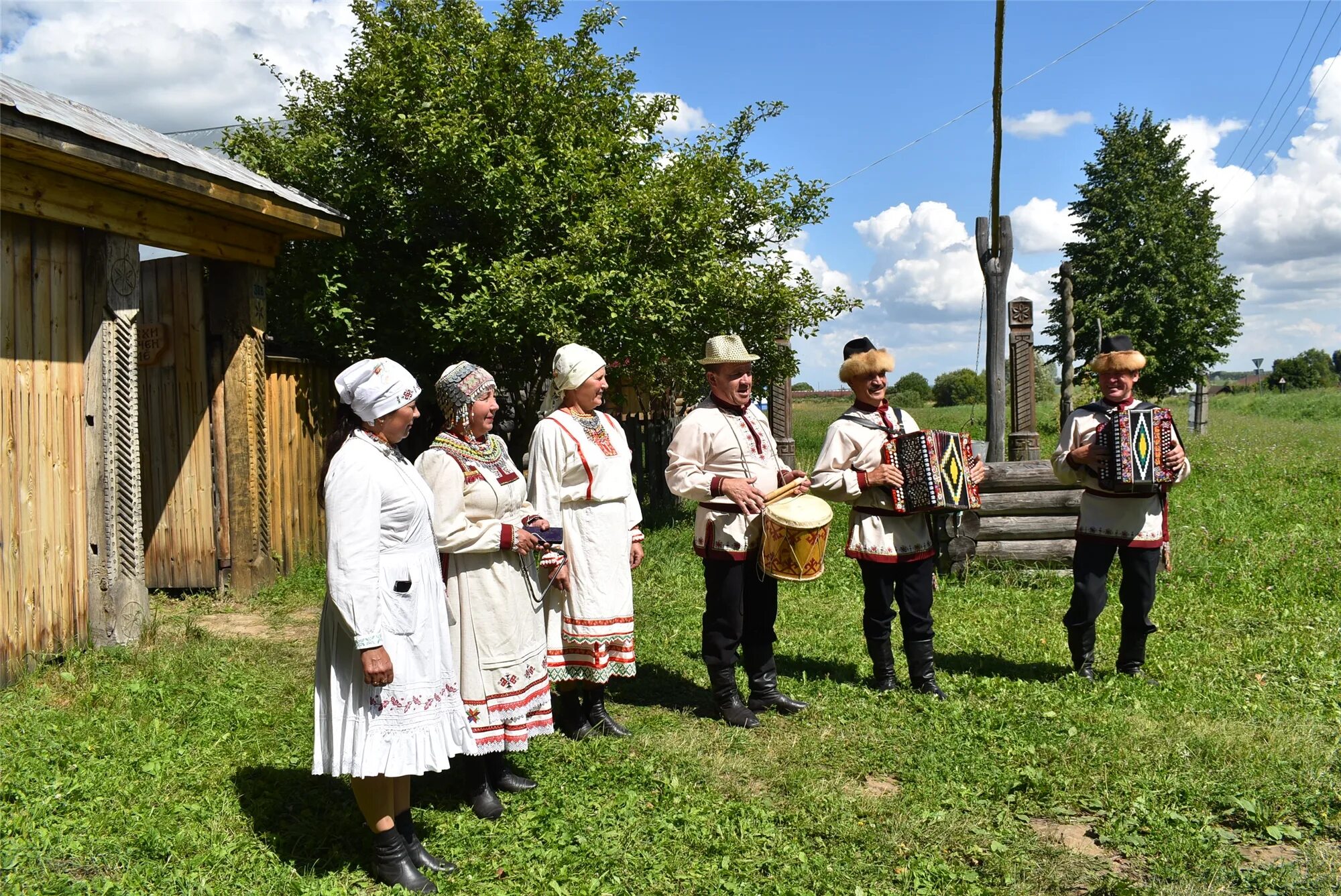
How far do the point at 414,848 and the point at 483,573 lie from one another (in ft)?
3.88

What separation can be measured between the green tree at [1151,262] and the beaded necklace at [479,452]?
89.6 feet

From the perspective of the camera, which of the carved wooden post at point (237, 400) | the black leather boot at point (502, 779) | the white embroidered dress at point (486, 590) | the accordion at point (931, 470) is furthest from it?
the carved wooden post at point (237, 400)

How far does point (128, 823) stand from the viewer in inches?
166

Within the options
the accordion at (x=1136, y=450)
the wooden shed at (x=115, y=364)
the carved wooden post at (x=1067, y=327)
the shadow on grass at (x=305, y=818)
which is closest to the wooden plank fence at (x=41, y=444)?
the wooden shed at (x=115, y=364)

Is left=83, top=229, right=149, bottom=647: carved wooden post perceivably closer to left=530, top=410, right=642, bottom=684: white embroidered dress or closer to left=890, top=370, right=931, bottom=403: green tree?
left=530, top=410, right=642, bottom=684: white embroidered dress

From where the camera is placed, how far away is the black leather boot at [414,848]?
3861 millimetres

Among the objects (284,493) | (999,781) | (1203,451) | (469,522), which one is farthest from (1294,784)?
(1203,451)

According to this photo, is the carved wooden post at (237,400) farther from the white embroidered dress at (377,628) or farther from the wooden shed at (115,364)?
the white embroidered dress at (377,628)

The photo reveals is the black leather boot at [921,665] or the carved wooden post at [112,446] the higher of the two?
the carved wooden post at [112,446]

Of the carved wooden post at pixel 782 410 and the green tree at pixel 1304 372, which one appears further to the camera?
the green tree at pixel 1304 372

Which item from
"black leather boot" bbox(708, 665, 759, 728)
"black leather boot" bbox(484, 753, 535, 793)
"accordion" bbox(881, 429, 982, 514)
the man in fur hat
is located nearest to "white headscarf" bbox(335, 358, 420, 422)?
"black leather boot" bbox(484, 753, 535, 793)

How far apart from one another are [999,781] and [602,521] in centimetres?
231

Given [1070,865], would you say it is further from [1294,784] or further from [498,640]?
[498,640]

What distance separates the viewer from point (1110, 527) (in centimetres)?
615
